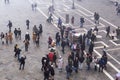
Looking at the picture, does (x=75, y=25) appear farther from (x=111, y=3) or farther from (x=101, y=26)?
(x=111, y=3)

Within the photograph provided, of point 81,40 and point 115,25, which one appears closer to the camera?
point 81,40

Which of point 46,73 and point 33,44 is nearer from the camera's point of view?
point 46,73

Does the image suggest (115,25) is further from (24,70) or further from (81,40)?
(24,70)

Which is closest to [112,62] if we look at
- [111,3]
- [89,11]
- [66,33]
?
[66,33]

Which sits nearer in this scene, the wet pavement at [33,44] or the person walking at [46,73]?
the person walking at [46,73]

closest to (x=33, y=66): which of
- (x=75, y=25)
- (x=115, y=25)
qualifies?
(x=75, y=25)

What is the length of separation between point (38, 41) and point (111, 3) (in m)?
23.9

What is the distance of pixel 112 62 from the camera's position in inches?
1142

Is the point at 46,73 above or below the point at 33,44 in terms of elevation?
above

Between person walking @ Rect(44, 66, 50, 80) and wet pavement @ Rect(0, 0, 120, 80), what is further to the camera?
wet pavement @ Rect(0, 0, 120, 80)

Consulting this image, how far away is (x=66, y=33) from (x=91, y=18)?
11136 millimetres

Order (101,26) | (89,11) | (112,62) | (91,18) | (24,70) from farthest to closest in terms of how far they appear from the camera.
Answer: (89,11) < (91,18) < (101,26) < (112,62) < (24,70)

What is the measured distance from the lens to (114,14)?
45625 millimetres

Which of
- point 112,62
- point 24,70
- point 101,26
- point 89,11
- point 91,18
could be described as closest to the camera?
point 24,70
